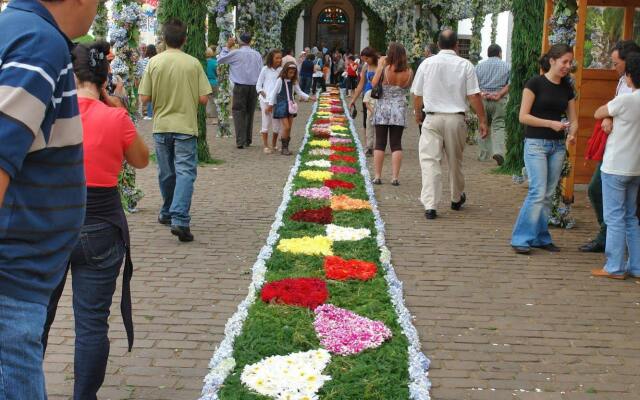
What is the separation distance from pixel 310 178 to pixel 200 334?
22.1ft

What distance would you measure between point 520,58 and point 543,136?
4.88m

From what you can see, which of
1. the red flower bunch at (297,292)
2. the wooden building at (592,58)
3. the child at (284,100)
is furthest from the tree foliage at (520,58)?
the red flower bunch at (297,292)

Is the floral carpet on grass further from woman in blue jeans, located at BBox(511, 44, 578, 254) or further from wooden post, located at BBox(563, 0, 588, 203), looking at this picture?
wooden post, located at BBox(563, 0, 588, 203)

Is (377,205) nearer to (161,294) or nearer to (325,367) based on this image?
(161,294)

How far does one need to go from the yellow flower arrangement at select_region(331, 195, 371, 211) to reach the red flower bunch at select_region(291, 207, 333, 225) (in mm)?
278

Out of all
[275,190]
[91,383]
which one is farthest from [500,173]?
[91,383]

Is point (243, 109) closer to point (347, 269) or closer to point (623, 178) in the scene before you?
point (347, 269)

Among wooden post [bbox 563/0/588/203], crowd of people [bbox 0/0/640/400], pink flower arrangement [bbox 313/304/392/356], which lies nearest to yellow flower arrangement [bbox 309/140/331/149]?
crowd of people [bbox 0/0/640/400]

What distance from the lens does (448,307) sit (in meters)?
5.97

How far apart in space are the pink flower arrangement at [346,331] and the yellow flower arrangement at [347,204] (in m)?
3.95

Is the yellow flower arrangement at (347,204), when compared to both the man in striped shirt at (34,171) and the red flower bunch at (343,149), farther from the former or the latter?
the man in striped shirt at (34,171)

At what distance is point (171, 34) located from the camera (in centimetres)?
804

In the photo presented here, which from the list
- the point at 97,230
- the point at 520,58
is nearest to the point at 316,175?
the point at 520,58

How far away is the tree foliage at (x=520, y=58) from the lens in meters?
11.8
